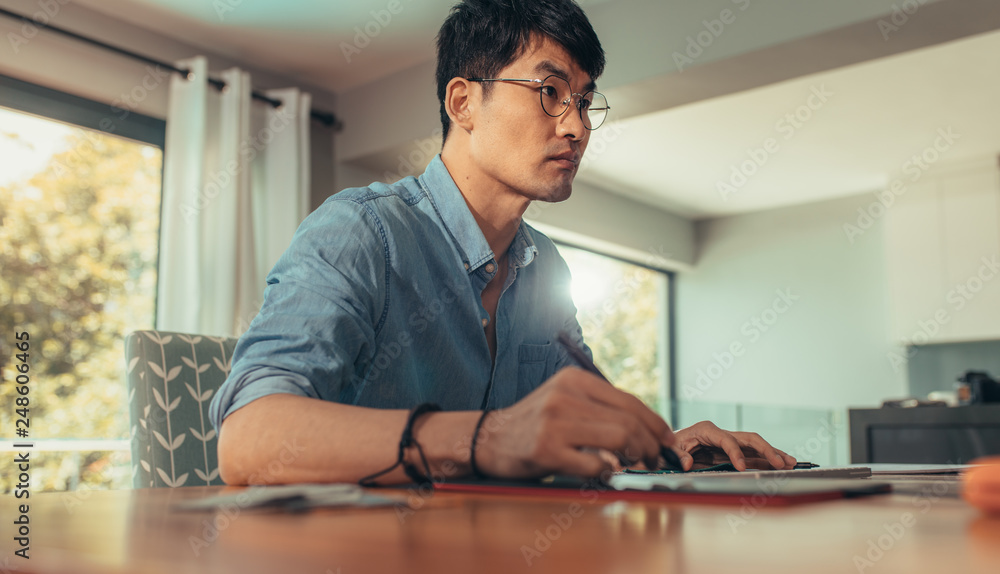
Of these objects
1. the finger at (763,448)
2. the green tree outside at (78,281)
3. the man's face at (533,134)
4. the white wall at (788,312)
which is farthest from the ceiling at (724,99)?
the finger at (763,448)

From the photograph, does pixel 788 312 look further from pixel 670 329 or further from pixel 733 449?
pixel 733 449

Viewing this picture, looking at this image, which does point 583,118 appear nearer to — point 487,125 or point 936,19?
point 487,125

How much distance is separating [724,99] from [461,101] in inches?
108

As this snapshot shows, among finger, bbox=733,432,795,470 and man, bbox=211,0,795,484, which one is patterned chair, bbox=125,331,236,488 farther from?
finger, bbox=733,432,795,470

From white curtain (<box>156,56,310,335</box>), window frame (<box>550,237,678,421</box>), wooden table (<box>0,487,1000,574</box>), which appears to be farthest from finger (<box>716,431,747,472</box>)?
window frame (<box>550,237,678,421</box>)

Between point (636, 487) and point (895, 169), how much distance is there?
4.89m

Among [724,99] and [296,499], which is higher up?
[724,99]

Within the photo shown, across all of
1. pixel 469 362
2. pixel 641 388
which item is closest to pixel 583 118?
pixel 469 362

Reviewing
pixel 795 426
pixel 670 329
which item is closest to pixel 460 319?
pixel 795 426

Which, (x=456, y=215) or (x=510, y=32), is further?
(x=510, y=32)

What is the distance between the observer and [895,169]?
4801 mm

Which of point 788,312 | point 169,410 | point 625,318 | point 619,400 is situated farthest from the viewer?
point 625,318

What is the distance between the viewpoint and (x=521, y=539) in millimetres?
358

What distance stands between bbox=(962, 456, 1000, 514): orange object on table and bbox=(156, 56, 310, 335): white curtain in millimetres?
2939
